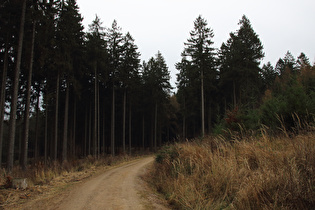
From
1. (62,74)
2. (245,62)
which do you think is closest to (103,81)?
(62,74)

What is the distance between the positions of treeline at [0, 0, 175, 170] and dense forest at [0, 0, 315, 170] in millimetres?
83

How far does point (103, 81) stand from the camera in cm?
2477

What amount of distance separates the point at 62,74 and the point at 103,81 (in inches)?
247

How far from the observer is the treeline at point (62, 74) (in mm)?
13758

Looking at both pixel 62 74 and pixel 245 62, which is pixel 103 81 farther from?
pixel 245 62

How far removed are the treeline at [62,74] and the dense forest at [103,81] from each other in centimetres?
8

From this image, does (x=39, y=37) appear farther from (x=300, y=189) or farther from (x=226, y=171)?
(x=300, y=189)

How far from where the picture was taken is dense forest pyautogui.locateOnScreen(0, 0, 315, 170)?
12.4 meters

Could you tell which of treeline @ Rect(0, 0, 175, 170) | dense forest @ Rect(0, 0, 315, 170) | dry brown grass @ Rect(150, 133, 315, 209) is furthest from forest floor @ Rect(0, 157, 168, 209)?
treeline @ Rect(0, 0, 175, 170)

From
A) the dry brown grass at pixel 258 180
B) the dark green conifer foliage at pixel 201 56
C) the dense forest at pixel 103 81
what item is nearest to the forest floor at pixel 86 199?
the dry brown grass at pixel 258 180

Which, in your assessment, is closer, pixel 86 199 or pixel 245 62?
pixel 86 199

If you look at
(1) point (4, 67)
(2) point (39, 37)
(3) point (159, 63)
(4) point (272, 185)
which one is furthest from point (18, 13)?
(3) point (159, 63)

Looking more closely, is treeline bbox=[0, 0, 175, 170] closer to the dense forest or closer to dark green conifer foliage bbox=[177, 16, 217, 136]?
the dense forest

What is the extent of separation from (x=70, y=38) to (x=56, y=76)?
402 cm
